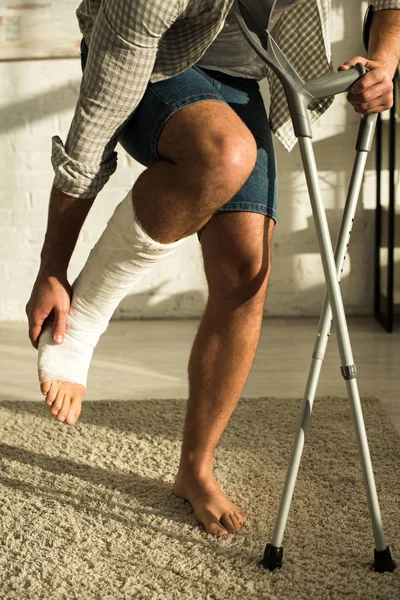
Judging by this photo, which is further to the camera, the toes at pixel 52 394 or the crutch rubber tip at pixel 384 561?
the toes at pixel 52 394

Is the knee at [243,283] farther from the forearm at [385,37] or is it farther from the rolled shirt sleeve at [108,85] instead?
the forearm at [385,37]

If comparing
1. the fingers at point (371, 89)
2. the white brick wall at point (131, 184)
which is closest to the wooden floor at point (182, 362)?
the white brick wall at point (131, 184)

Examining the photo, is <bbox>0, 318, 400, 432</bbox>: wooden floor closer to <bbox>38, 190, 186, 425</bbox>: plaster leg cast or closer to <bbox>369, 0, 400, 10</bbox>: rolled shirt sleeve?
<bbox>38, 190, 186, 425</bbox>: plaster leg cast

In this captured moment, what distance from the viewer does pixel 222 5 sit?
1.33 m

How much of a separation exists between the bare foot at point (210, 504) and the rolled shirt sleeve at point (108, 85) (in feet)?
2.12

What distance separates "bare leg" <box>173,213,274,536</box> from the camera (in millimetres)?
1557

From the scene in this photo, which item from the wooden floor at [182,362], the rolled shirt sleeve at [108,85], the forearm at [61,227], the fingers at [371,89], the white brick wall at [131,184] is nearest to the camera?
the rolled shirt sleeve at [108,85]

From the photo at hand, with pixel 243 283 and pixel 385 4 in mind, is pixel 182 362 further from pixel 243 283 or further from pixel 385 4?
pixel 385 4

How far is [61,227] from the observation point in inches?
60.1

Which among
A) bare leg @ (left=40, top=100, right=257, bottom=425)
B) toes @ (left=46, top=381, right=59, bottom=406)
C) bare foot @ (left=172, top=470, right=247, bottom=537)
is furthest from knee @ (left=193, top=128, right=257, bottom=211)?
bare foot @ (left=172, top=470, right=247, bottom=537)

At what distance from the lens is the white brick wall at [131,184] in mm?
3465

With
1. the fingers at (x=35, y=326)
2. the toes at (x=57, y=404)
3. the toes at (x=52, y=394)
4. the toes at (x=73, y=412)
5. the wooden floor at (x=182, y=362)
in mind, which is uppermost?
the fingers at (x=35, y=326)

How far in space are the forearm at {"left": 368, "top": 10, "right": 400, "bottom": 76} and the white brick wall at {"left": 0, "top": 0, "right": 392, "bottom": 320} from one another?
1921 millimetres

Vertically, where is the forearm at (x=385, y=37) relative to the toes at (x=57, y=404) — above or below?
above
